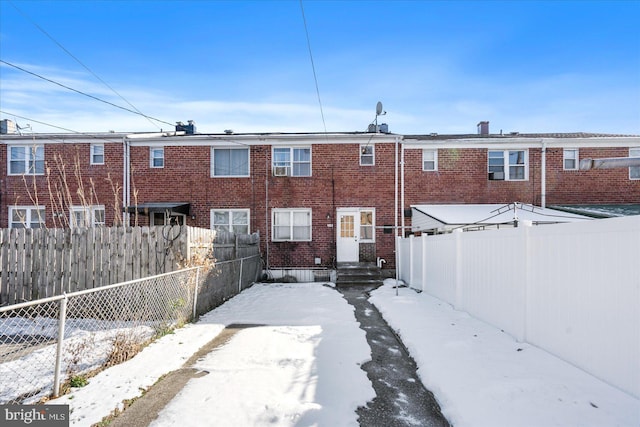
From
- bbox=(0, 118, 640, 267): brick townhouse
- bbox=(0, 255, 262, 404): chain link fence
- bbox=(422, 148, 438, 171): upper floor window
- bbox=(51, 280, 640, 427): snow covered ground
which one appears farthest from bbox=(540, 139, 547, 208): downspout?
bbox=(0, 255, 262, 404): chain link fence

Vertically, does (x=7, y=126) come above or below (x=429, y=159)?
above

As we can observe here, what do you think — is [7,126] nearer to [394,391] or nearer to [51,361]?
[51,361]

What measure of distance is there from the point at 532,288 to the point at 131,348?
5503 mm

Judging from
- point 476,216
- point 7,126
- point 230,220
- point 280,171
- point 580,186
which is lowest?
point 230,220

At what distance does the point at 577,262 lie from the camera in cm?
454

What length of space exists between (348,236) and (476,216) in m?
4.91

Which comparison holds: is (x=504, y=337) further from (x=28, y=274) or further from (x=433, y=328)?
(x=28, y=274)

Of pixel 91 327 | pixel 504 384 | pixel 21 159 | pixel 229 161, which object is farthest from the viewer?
pixel 229 161

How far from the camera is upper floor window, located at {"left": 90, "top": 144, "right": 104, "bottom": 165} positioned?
16469 mm

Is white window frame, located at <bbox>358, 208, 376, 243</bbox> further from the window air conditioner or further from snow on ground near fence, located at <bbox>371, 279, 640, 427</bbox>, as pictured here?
snow on ground near fence, located at <bbox>371, 279, 640, 427</bbox>

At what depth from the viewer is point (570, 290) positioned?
463cm

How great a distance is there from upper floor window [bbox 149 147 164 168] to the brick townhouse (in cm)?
6

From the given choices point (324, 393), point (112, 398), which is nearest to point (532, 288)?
point (324, 393)

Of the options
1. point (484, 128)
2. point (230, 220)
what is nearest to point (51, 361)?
point (230, 220)
